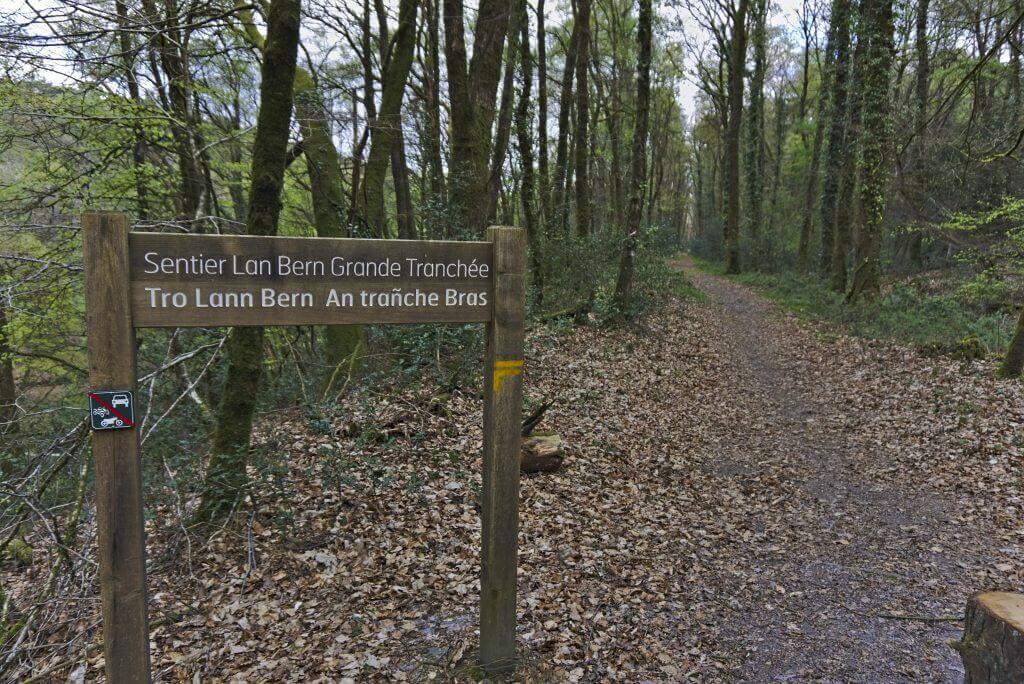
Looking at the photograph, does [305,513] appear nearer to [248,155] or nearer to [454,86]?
[454,86]

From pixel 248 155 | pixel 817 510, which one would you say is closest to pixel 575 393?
pixel 817 510

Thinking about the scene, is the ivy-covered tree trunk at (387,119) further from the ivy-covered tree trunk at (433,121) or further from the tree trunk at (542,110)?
the tree trunk at (542,110)

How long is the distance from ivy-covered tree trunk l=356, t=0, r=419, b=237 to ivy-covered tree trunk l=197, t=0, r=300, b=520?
14.9ft

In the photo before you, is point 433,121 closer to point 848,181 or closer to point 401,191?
point 401,191

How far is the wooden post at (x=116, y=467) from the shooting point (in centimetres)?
237

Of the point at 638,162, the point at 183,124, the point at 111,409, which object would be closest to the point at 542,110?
the point at 638,162

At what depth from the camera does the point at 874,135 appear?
13367 mm

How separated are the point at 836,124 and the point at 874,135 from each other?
22.0 feet

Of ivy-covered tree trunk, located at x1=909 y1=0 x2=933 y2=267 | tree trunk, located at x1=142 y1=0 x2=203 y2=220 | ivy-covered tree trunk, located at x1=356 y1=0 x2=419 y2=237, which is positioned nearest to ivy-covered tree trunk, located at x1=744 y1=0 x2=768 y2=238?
ivy-covered tree trunk, located at x1=909 y1=0 x2=933 y2=267

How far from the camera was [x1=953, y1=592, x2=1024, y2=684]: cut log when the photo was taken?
8.98 ft

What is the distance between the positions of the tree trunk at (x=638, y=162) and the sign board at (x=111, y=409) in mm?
11321

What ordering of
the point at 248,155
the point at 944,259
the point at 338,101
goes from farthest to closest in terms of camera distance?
1. the point at 944,259
2. the point at 338,101
3. the point at 248,155

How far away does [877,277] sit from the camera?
14211 mm

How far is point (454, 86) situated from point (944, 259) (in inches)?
674
